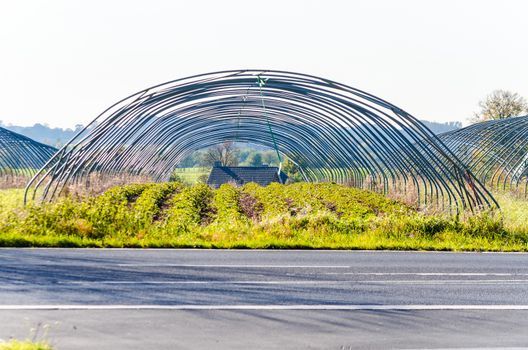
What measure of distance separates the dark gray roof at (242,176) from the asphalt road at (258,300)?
30.1 m

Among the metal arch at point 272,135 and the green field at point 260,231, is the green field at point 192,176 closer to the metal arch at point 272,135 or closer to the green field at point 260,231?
the metal arch at point 272,135

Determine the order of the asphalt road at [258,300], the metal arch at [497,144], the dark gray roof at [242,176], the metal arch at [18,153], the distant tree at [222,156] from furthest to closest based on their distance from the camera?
the distant tree at [222,156], the metal arch at [18,153], the dark gray roof at [242,176], the metal arch at [497,144], the asphalt road at [258,300]

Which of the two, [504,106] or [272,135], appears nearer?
[272,135]

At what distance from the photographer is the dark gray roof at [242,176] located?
42.3m

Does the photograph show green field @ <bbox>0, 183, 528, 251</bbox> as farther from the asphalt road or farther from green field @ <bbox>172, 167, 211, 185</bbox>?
green field @ <bbox>172, 167, 211, 185</bbox>

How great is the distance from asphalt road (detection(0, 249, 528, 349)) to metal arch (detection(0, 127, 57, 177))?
106 ft

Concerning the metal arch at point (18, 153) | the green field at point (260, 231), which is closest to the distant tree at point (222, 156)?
the metal arch at point (18, 153)

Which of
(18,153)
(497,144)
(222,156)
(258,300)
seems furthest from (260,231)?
(222,156)

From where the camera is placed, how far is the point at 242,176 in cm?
4294

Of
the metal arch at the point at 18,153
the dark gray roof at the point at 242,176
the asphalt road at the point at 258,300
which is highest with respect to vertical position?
the metal arch at the point at 18,153

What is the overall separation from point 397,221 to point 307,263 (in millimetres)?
4155

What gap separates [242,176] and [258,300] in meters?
34.8

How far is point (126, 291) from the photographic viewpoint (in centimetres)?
856

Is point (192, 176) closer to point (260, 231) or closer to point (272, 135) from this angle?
point (272, 135)
